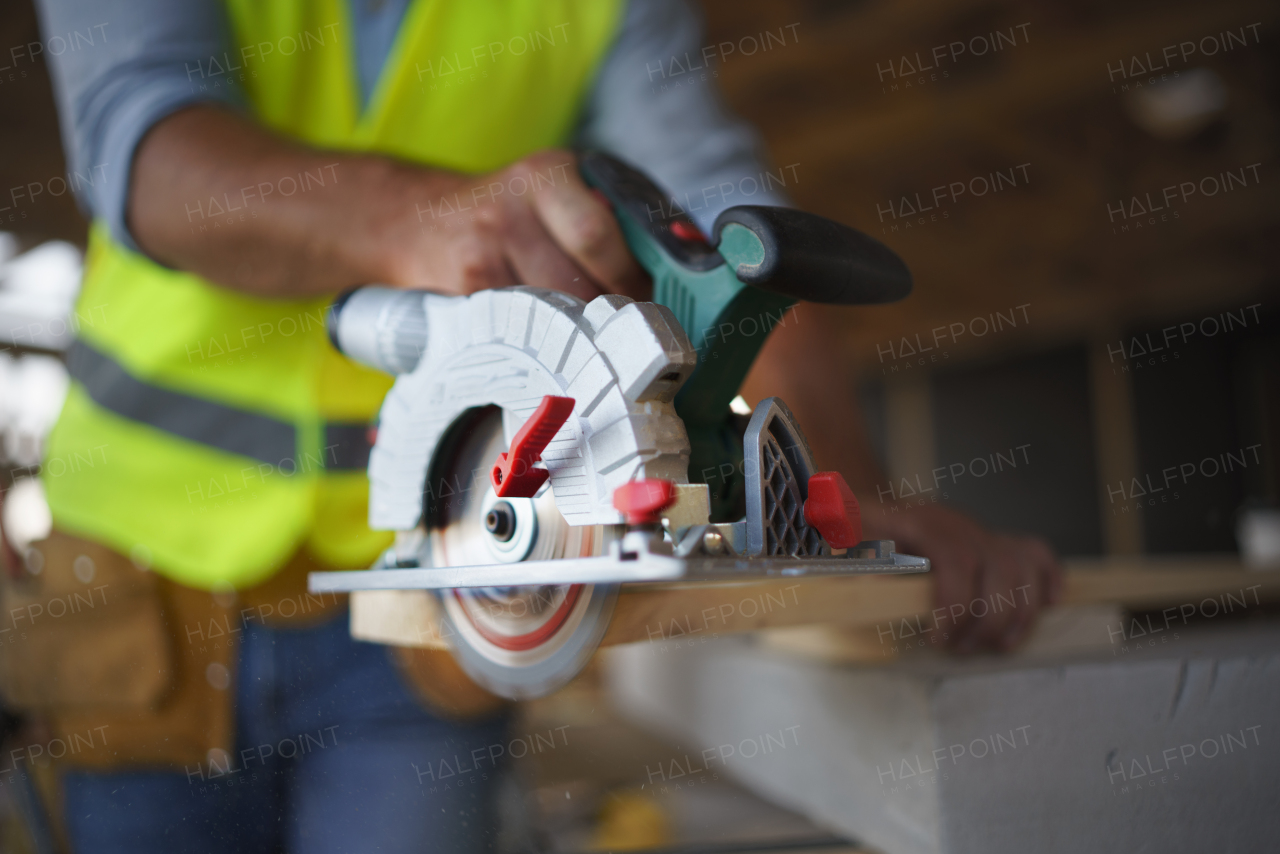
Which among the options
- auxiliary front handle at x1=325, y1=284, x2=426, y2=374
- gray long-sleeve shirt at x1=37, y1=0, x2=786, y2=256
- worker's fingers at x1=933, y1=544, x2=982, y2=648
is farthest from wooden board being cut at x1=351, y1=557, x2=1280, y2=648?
gray long-sleeve shirt at x1=37, y1=0, x2=786, y2=256

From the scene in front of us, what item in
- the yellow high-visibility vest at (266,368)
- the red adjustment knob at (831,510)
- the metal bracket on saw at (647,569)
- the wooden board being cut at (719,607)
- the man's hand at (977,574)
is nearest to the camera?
the metal bracket on saw at (647,569)

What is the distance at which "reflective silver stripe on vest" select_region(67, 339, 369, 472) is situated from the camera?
1040mm

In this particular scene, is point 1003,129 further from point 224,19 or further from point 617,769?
point 224,19

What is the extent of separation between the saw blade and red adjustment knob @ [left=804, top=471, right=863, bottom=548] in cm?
17

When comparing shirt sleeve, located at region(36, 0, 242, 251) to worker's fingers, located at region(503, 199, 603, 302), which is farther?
shirt sleeve, located at region(36, 0, 242, 251)

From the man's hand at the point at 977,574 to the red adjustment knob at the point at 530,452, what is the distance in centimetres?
58

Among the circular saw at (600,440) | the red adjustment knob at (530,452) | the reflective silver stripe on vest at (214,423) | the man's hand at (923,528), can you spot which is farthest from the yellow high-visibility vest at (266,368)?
the man's hand at (923,528)

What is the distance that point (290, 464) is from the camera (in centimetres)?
103

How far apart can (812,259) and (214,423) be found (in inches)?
31.9

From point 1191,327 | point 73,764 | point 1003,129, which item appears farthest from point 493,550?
point 1191,327

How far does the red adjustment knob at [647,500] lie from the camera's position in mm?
566

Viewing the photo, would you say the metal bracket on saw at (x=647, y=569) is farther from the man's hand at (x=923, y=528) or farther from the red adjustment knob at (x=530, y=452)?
the man's hand at (x=923, y=528)

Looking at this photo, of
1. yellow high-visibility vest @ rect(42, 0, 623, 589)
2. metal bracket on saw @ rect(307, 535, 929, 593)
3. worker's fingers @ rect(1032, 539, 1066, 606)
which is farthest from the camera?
worker's fingers @ rect(1032, 539, 1066, 606)

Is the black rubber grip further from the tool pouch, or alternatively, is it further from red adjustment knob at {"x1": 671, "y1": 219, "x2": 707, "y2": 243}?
the tool pouch
